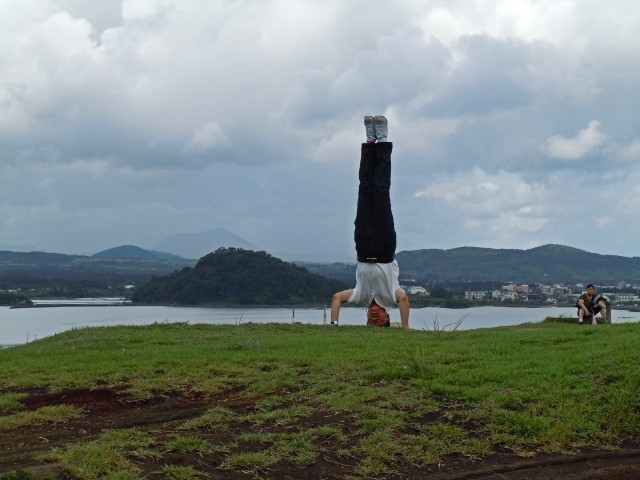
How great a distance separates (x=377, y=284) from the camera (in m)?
17.5

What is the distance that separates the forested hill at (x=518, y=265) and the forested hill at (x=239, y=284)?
5459 centimetres

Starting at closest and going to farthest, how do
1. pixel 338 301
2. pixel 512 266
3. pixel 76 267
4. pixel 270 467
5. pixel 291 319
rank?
pixel 270 467, pixel 338 301, pixel 291 319, pixel 512 266, pixel 76 267

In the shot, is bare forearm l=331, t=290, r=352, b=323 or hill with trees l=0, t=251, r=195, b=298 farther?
hill with trees l=0, t=251, r=195, b=298

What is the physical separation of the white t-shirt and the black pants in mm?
206

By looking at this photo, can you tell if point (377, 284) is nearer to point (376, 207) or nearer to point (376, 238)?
point (376, 238)

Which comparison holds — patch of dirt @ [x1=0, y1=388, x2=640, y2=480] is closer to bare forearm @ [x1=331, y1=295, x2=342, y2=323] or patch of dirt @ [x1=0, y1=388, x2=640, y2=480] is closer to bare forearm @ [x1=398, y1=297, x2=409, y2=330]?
bare forearm @ [x1=331, y1=295, x2=342, y2=323]

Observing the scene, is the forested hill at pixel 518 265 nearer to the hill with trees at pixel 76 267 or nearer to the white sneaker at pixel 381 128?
the hill with trees at pixel 76 267

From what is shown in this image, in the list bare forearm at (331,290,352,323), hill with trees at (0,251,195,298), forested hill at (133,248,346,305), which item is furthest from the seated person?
hill with trees at (0,251,195,298)

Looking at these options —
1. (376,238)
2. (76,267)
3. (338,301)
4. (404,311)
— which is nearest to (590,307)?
(404,311)

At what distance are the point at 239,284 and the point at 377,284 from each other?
3362 cm

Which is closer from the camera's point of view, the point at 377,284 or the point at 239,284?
the point at 377,284

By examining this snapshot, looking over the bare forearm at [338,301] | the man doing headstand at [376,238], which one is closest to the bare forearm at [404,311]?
the man doing headstand at [376,238]

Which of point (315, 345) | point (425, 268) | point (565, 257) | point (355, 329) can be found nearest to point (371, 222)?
point (355, 329)

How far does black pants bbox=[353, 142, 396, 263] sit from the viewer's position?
57.3 feet
